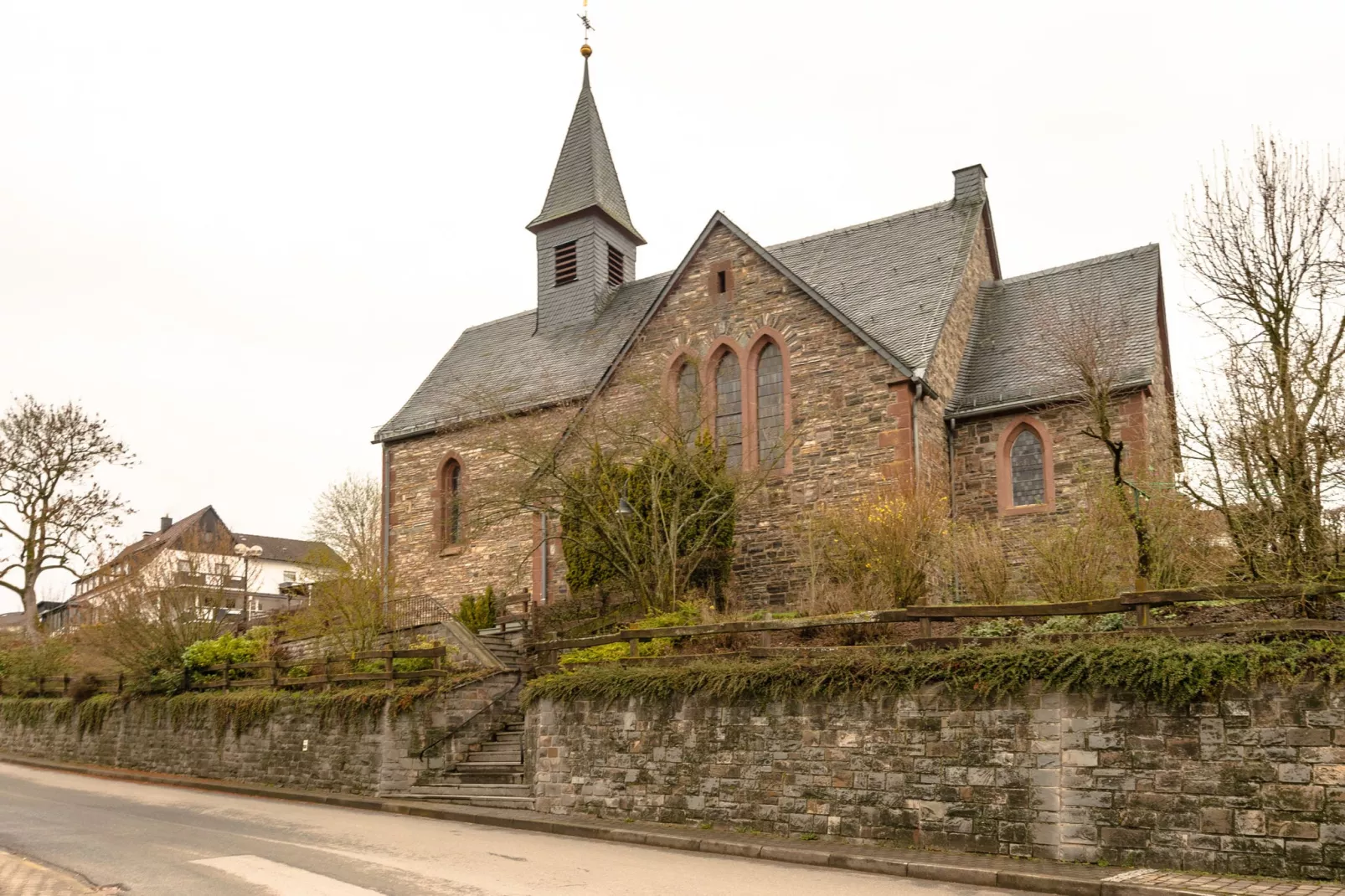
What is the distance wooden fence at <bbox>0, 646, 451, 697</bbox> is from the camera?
63.2 ft

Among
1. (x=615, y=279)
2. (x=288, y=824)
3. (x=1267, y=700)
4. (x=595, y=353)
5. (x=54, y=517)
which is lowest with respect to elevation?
(x=288, y=824)

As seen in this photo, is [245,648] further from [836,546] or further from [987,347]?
[987,347]

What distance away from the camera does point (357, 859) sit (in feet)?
37.3

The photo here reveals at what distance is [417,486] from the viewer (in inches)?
1185

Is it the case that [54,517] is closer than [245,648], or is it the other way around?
[245,648]

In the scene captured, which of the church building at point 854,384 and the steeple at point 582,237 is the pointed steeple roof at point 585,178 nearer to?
the steeple at point 582,237

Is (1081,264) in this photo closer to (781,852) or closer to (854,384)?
(854,384)

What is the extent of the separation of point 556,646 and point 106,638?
1506 cm

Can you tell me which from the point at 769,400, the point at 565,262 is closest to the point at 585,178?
the point at 565,262

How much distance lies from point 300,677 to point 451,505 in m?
8.54

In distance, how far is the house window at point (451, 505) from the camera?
2922cm

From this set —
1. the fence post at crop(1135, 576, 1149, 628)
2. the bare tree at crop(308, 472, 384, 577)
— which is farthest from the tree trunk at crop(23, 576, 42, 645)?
the fence post at crop(1135, 576, 1149, 628)

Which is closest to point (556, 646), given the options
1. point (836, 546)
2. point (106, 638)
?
point (836, 546)

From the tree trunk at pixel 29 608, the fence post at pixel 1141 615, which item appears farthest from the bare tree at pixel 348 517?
the fence post at pixel 1141 615
